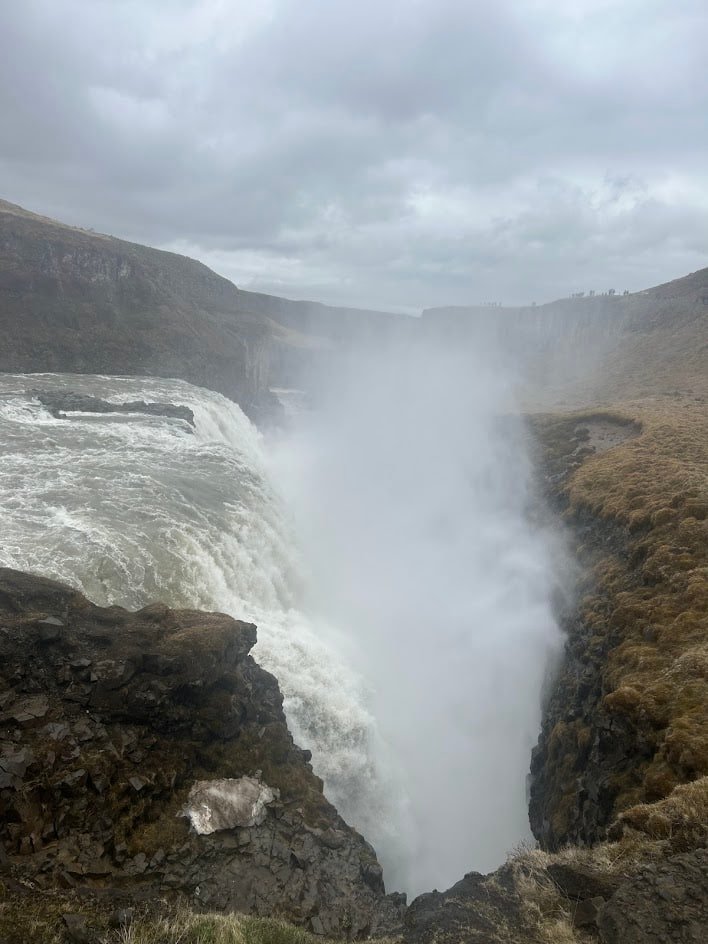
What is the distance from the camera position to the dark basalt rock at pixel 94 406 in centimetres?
3544

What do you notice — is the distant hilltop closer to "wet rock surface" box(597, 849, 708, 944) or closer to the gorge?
the gorge

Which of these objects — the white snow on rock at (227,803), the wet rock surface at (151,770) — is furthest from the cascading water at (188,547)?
the white snow on rock at (227,803)

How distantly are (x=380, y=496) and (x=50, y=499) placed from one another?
24.9 m

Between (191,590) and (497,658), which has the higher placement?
(191,590)

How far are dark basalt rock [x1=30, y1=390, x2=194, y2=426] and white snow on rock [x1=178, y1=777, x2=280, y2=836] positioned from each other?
2868 cm

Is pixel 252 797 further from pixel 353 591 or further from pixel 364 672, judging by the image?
pixel 353 591

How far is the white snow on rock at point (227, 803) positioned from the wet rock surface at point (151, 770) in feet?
0.40

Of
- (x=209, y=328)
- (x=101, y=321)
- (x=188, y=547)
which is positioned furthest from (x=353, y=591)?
(x=209, y=328)

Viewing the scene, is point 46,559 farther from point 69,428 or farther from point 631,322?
point 631,322

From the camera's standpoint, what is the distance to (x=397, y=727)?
18.7 metres

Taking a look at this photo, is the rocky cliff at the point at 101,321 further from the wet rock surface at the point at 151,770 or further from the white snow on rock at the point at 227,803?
the white snow on rock at the point at 227,803

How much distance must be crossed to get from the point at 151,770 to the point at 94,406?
102 feet

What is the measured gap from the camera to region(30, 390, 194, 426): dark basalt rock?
3544 cm

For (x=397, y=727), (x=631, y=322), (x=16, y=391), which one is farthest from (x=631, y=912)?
(x=631, y=322)
